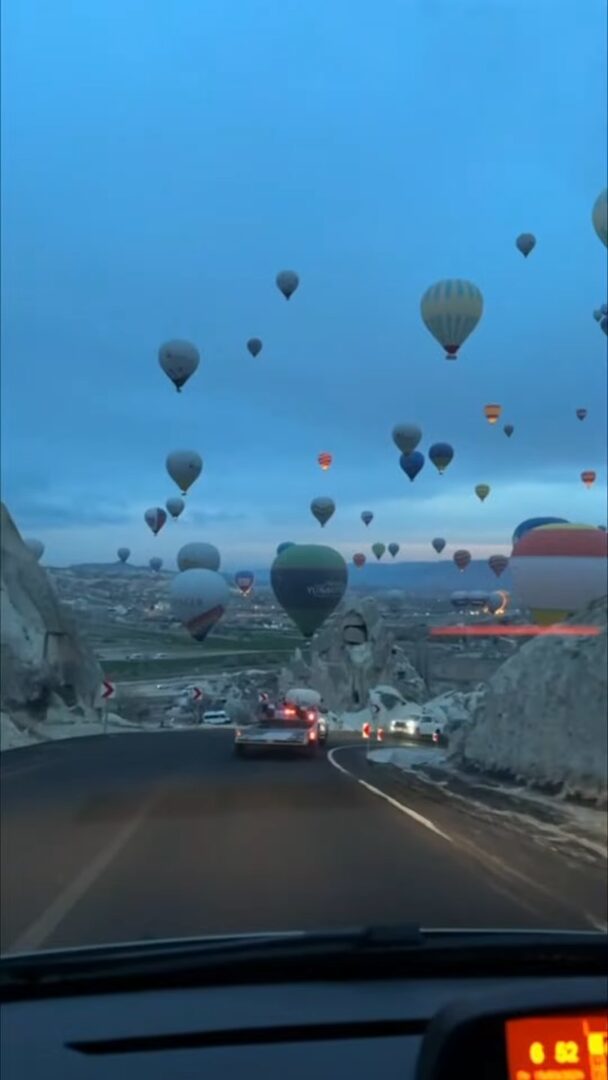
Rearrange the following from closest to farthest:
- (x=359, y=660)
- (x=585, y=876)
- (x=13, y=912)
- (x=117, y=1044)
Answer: (x=117, y=1044) < (x=13, y=912) < (x=585, y=876) < (x=359, y=660)

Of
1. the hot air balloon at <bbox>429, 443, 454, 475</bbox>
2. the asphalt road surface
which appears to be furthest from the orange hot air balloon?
the asphalt road surface

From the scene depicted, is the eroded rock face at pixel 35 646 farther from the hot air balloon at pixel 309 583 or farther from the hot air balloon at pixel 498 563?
the hot air balloon at pixel 498 563

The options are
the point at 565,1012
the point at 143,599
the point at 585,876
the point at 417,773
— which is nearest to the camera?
the point at 565,1012

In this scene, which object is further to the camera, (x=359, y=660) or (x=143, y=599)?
(x=359, y=660)

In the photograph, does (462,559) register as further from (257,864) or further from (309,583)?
(257,864)

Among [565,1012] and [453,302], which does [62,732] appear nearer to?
[453,302]

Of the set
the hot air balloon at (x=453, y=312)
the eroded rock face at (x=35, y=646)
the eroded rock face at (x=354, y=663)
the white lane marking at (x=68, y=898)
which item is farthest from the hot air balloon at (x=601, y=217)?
the eroded rock face at (x=35, y=646)

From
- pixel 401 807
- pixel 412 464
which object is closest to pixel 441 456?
pixel 412 464

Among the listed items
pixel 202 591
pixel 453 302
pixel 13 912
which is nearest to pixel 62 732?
pixel 202 591
